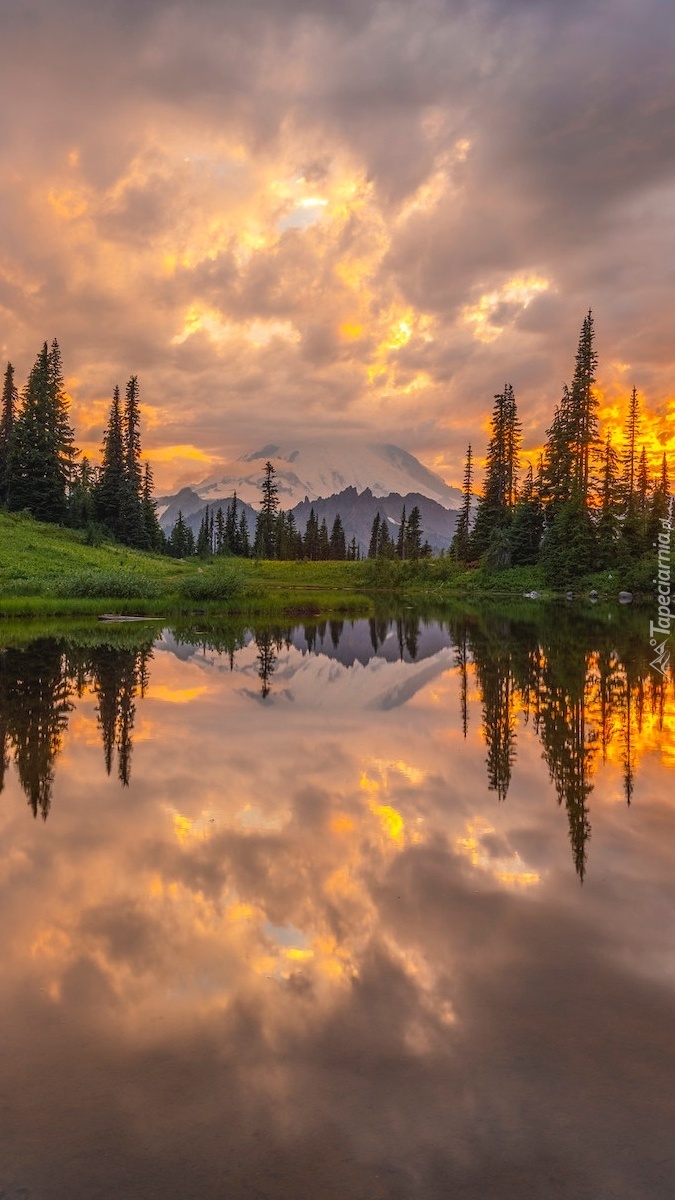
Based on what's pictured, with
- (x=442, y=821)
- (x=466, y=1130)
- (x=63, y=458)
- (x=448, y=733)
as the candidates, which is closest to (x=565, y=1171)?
(x=466, y=1130)

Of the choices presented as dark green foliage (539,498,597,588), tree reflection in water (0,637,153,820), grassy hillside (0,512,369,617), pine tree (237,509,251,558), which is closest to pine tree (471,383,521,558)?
dark green foliage (539,498,597,588)

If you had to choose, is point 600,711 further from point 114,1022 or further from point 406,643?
point 406,643

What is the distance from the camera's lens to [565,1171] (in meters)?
3.72

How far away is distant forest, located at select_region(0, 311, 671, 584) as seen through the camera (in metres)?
70.8

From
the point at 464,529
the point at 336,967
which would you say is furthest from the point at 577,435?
the point at 336,967

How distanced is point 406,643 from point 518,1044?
90.7 ft

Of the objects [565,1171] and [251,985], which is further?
[251,985]

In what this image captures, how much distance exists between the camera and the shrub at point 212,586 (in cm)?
4762

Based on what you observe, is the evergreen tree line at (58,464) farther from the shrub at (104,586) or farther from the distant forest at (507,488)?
the shrub at (104,586)

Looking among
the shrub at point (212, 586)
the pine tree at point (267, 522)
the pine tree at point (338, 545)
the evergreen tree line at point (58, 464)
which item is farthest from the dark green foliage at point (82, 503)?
the pine tree at point (338, 545)

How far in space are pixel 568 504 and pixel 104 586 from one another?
47.8 meters

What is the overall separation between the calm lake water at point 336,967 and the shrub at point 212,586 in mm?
34673

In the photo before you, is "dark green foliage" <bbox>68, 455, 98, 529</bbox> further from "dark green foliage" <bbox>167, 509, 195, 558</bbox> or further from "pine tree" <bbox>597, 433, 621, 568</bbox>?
"pine tree" <bbox>597, 433, 621, 568</bbox>

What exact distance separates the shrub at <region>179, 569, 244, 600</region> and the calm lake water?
1365 inches
